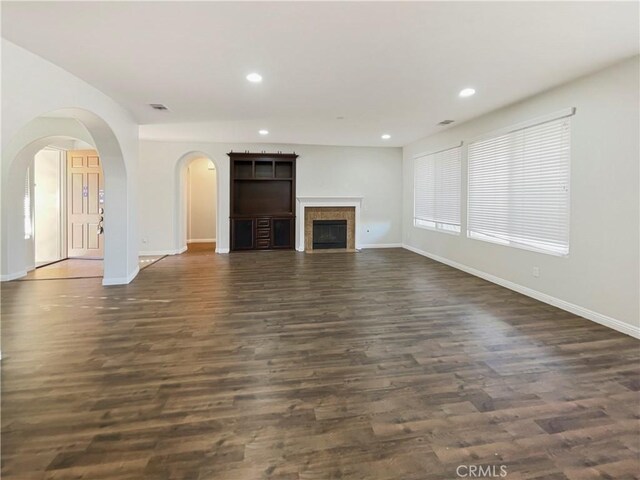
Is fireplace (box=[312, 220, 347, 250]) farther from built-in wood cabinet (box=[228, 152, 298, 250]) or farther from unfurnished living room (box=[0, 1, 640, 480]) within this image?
unfurnished living room (box=[0, 1, 640, 480])

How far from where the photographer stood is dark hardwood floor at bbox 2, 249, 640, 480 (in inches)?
64.4

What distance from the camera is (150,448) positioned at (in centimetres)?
170

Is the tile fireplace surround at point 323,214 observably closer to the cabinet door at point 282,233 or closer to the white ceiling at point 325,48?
the cabinet door at point 282,233

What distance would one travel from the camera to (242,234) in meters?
8.40

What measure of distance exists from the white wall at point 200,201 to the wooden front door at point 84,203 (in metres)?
2.79

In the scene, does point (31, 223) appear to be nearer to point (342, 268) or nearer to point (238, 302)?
point (238, 302)

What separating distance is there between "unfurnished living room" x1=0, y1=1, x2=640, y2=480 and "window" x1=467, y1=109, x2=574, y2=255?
0.04 meters

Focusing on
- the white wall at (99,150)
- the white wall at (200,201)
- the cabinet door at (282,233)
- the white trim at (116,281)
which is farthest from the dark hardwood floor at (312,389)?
the white wall at (200,201)

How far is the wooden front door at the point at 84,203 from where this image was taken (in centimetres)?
733

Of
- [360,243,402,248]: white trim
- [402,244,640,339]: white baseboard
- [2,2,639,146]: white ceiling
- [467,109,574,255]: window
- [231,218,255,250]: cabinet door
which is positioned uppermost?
[2,2,639,146]: white ceiling

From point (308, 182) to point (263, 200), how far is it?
1.24 m

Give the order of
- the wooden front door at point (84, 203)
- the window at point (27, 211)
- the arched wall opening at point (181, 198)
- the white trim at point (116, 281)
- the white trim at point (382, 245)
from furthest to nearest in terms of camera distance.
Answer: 1. the white trim at point (382, 245)
2. the arched wall opening at point (181, 198)
3. the wooden front door at point (84, 203)
4. the window at point (27, 211)
5. the white trim at point (116, 281)

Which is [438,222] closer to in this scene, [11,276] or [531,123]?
[531,123]

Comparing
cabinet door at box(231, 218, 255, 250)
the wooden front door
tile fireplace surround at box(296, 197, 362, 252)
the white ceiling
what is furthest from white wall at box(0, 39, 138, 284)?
tile fireplace surround at box(296, 197, 362, 252)
